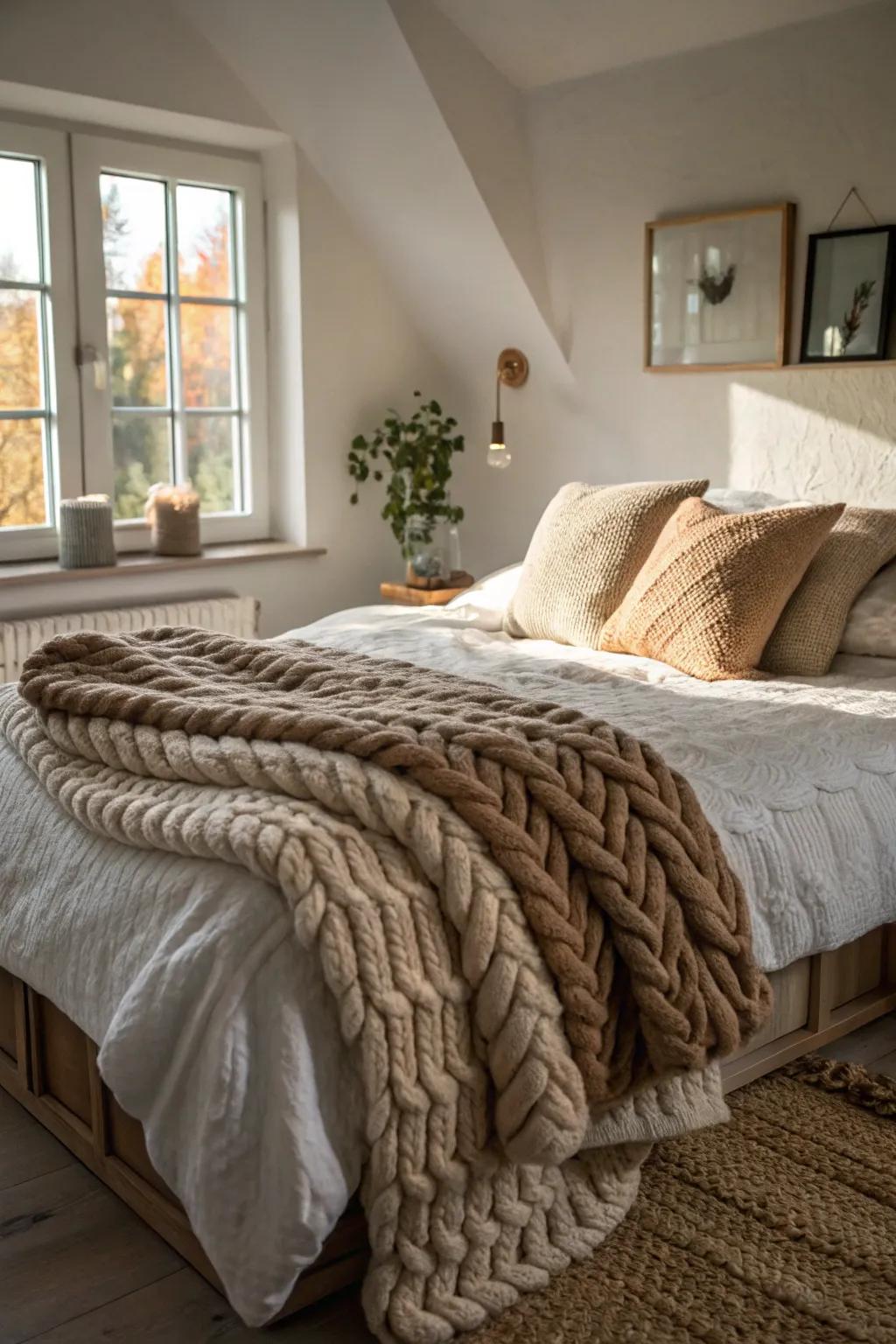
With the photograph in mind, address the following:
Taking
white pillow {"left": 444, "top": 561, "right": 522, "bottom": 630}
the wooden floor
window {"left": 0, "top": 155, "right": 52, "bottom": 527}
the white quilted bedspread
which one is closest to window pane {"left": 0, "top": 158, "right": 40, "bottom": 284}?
window {"left": 0, "top": 155, "right": 52, "bottom": 527}

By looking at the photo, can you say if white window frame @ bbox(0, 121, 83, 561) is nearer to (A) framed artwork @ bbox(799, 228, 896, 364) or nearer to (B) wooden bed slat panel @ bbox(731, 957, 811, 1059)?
(A) framed artwork @ bbox(799, 228, 896, 364)

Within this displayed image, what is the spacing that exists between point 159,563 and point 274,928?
2.40m

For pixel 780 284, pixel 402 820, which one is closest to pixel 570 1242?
pixel 402 820

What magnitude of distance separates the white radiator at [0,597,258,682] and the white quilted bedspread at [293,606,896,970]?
116 centimetres

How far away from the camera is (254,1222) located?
149 centimetres

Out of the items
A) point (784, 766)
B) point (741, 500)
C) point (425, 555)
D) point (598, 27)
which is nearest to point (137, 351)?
point (425, 555)

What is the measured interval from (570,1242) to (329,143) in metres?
3.16

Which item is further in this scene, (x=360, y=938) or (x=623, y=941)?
(x=623, y=941)

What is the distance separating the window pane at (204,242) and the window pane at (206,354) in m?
0.06

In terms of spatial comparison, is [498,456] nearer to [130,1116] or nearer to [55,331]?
[55,331]

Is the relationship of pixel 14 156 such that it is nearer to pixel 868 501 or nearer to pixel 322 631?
pixel 322 631

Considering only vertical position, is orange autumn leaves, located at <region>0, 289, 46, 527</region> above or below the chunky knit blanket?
above

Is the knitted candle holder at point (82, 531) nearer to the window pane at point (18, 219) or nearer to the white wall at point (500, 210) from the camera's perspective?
the white wall at point (500, 210)

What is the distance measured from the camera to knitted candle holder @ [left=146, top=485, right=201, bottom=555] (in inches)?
152
